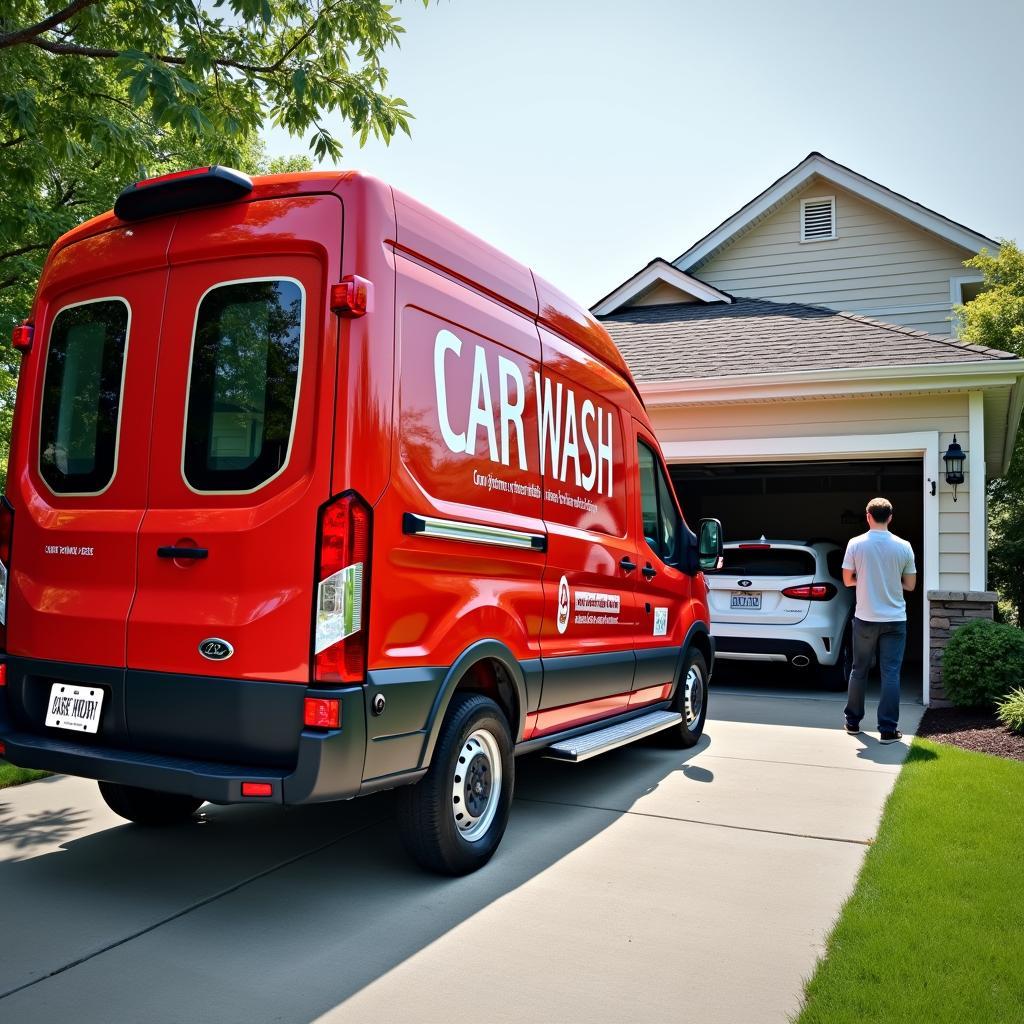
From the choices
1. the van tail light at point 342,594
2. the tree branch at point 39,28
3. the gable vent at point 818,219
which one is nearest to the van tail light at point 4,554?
the van tail light at point 342,594

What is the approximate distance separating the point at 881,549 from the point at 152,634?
19.2ft

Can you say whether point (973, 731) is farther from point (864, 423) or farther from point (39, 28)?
point (39, 28)

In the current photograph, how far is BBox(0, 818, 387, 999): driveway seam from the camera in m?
3.12

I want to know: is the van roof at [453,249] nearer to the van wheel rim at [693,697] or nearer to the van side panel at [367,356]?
the van side panel at [367,356]

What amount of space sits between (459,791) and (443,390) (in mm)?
1740

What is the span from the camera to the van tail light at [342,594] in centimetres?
336

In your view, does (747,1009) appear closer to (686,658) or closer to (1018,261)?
(686,658)

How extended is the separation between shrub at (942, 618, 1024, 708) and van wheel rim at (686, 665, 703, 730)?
2.97 metres

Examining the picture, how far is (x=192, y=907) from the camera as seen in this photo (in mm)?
3742

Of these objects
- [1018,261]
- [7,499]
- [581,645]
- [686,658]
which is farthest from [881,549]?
[1018,261]

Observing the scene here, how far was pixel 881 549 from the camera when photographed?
7.57 metres

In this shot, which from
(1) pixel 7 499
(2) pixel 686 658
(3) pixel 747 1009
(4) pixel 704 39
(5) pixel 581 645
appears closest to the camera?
(3) pixel 747 1009

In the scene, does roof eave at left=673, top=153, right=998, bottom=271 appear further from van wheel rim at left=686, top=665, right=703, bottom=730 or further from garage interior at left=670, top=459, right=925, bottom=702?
van wheel rim at left=686, top=665, right=703, bottom=730

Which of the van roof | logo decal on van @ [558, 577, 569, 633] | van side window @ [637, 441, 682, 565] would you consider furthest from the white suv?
logo decal on van @ [558, 577, 569, 633]
